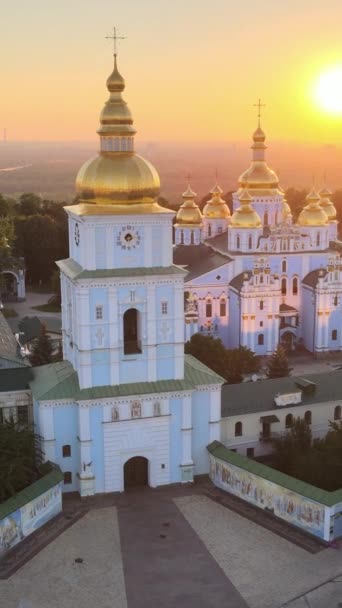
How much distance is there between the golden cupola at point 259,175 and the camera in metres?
50.8

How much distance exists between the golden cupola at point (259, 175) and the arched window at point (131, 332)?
27642mm

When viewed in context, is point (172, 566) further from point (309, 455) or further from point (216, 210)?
point (216, 210)

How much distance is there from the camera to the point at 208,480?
83.9ft

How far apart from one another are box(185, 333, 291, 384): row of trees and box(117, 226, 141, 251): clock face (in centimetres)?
1149

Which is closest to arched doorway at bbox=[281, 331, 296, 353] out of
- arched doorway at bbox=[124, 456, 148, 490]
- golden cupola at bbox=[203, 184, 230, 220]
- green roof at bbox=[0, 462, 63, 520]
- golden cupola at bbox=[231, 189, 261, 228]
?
golden cupola at bbox=[231, 189, 261, 228]

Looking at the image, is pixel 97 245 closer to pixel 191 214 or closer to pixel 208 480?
pixel 208 480

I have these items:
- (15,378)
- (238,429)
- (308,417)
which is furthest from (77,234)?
(308,417)

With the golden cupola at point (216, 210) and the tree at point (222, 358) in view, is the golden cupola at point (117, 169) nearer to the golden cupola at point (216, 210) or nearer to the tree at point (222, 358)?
the tree at point (222, 358)

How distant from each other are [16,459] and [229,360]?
14199 mm

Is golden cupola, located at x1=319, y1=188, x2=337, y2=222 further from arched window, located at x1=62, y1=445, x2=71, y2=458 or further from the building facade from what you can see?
arched window, located at x1=62, y1=445, x2=71, y2=458

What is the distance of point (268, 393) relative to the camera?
2828 centimetres

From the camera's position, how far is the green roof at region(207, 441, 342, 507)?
21.8m

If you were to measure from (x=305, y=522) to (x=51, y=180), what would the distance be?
67.7 meters

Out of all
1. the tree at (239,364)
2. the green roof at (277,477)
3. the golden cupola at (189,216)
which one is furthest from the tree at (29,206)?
the green roof at (277,477)
